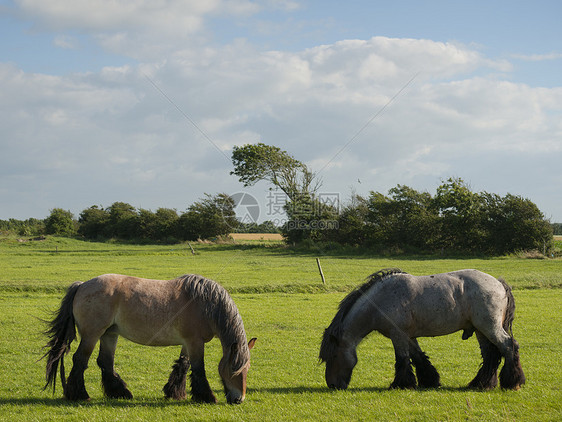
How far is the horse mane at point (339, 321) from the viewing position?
23.5 ft

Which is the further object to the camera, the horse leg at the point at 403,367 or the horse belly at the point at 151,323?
the horse leg at the point at 403,367

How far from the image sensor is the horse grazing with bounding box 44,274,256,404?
6359 millimetres

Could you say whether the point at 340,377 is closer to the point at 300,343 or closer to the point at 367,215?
the point at 300,343

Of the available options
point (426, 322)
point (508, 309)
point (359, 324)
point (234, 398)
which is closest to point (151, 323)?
point (234, 398)

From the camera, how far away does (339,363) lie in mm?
7105

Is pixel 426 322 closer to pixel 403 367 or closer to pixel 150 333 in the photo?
pixel 403 367

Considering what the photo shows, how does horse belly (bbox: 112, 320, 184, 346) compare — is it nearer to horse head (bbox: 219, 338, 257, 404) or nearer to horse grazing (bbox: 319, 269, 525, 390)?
horse head (bbox: 219, 338, 257, 404)

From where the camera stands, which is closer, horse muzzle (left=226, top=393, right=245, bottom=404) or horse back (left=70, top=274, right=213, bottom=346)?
horse muzzle (left=226, top=393, right=245, bottom=404)

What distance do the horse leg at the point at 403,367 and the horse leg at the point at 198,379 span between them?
268cm

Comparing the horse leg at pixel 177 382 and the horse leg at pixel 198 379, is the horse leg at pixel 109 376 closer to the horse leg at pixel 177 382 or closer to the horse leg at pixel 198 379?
the horse leg at pixel 177 382

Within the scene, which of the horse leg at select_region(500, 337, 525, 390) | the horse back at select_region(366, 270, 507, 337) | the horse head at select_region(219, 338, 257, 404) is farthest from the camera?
the horse back at select_region(366, 270, 507, 337)

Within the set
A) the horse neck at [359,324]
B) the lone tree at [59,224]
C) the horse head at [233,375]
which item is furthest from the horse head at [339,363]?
the lone tree at [59,224]

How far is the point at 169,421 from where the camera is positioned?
18.9 ft

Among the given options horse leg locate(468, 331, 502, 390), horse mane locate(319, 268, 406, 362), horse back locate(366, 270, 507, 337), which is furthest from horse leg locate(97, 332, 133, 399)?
horse leg locate(468, 331, 502, 390)
